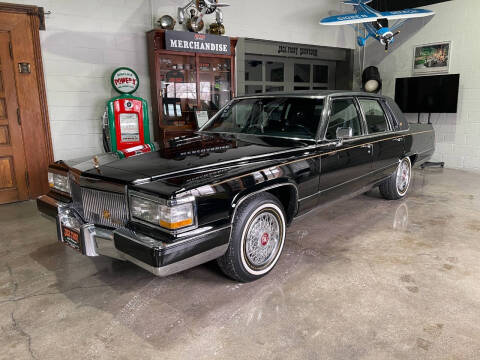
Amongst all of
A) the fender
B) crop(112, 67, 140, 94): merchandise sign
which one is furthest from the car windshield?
crop(112, 67, 140, 94): merchandise sign

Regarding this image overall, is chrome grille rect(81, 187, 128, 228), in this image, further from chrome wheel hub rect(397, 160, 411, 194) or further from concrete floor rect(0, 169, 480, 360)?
chrome wheel hub rect(397, 160, 411, 194)

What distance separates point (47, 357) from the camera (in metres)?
1.92

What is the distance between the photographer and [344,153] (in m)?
3.37

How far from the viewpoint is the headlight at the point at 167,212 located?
204cm

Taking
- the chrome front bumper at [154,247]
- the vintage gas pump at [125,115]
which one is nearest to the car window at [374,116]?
the chrome front bumper at [154,247]

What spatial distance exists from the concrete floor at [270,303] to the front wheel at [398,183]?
1048 millimetres

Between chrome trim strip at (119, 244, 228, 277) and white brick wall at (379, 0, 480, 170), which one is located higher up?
white brick wall at (379, 0, 480, 170)

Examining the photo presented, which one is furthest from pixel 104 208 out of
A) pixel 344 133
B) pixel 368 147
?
pixel 368 147

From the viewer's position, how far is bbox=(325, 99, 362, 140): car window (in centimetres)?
326

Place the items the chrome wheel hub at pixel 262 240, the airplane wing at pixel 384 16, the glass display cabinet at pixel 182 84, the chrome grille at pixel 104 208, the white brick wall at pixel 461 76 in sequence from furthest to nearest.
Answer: the white brick wall at pixel 461 76, the airplane wing at pixel 384 16, the glass display cabinet at pixel 182 84, the chrome wheel hub at pixel 262 240, the chrome grille at pixel 104 208

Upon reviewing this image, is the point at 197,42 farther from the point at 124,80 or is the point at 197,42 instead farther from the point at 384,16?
the point at 384,16

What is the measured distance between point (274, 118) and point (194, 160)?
111 centimetres

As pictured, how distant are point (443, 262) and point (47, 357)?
2903 mm

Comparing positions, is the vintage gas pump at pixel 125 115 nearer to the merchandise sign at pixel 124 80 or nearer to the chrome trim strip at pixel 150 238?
the merchandise sign at pixel 124 80
